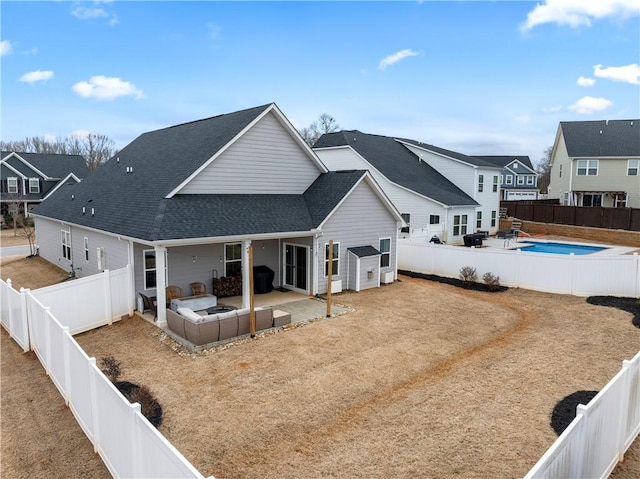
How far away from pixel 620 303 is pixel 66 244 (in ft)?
77.1

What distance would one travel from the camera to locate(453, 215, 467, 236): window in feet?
97.8

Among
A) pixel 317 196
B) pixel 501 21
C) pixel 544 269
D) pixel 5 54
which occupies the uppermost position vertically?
pixel 501 21

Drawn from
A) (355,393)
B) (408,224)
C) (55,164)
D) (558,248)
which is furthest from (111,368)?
(55,164)

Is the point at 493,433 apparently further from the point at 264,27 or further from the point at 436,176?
the point at 436,176

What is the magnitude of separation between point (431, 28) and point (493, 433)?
1800 cm

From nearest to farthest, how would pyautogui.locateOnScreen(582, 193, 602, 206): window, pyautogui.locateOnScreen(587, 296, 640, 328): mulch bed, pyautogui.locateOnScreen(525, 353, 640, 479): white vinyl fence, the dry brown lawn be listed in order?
pyautogui.locateOnScreen(525, 353, 640, 479): white vinyl fence → the dry brown lawn → pyautogui.locateOnScreen(587, 296, 640, 328): mulch bed → pyautogui.locateOnScreen(582, 193, 602, 206): window

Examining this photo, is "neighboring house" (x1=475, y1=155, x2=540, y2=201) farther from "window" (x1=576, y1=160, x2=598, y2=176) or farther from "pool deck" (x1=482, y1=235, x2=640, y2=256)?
"pool deck" (x1=482, y1=235, x2=640, y2=256)

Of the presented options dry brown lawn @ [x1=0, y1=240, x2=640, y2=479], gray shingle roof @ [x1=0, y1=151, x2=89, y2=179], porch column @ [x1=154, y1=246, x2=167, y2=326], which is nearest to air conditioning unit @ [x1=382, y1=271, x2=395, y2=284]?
dry brown lawn @ [x1=0, y1=240, x2=640, y2=479]

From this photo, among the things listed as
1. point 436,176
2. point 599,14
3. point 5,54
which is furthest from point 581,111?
point 5,54

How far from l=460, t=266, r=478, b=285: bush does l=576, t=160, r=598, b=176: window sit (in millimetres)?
27660

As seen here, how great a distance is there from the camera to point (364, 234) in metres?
18.5

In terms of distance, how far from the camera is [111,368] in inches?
369

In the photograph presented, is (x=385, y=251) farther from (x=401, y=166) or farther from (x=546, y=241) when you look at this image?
(x=546, y=241)

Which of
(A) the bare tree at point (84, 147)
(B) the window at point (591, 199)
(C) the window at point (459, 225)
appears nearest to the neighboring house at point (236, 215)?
(C) the window at point (459, 225)
